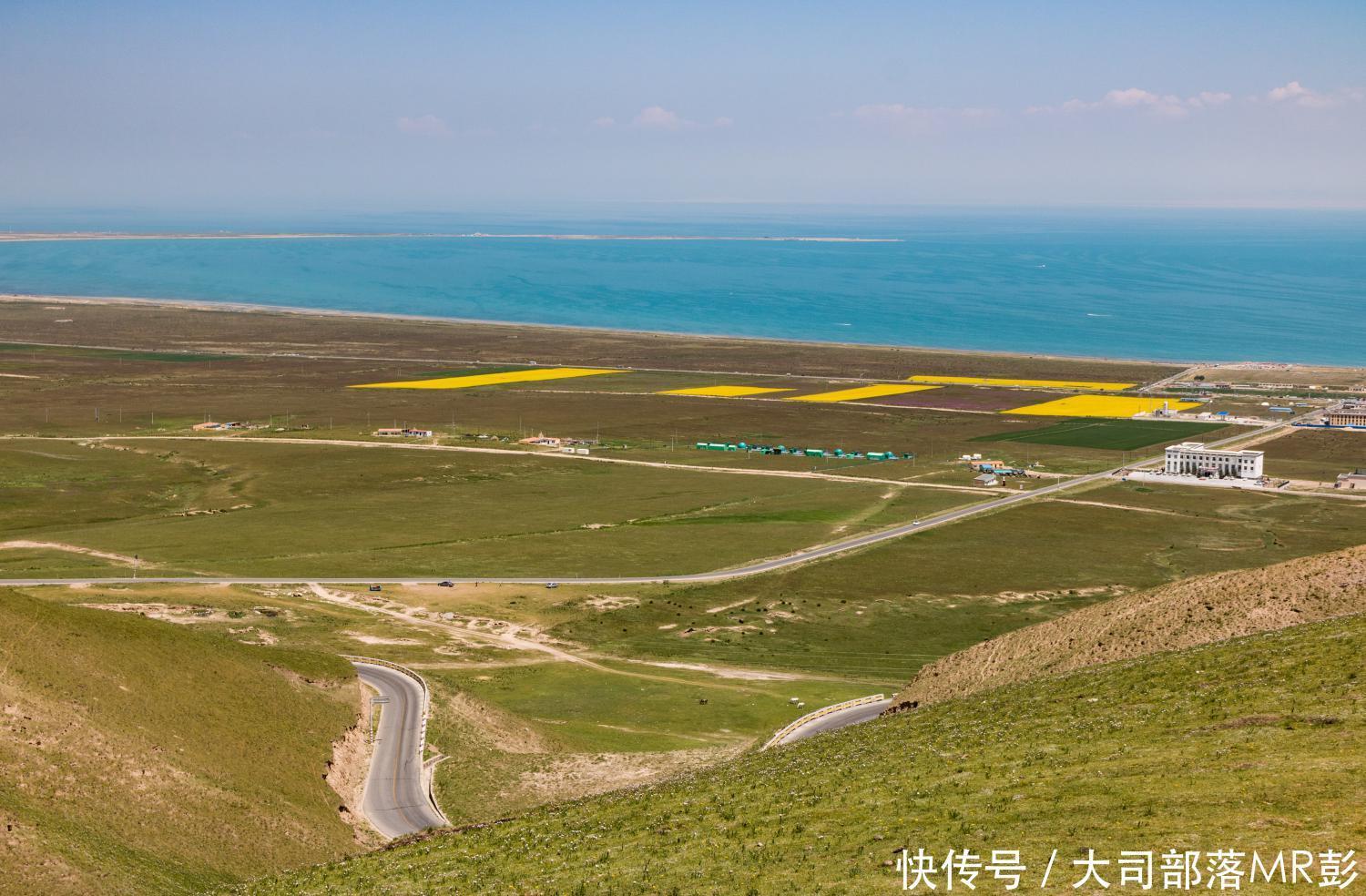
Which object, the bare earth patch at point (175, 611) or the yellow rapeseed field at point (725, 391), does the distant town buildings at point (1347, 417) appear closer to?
the yellow rapeseed field at point (725, 391)

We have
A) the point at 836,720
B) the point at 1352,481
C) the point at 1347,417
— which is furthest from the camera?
the point at 1347,417

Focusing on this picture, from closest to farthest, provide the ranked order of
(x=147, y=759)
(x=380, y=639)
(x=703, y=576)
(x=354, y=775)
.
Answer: (x=147, y=759), (x=354, y=775), (x=380, y=639), (x=703, y=576)

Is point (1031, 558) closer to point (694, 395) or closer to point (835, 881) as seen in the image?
point (835, 881)

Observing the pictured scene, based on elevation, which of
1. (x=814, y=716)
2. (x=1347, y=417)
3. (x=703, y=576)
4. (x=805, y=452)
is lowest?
(x=703, y=576)

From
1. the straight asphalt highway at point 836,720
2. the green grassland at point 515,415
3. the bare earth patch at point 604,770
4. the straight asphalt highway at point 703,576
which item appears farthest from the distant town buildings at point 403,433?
the straight asphalt highway at point 836,720

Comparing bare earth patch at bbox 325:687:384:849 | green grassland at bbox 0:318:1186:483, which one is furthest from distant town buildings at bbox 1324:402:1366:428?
bare earth patch at bbox 325:687:384:849

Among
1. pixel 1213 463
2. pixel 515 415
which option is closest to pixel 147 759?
pixel 1213 463

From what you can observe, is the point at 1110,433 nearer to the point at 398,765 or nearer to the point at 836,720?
the point at 836,720
